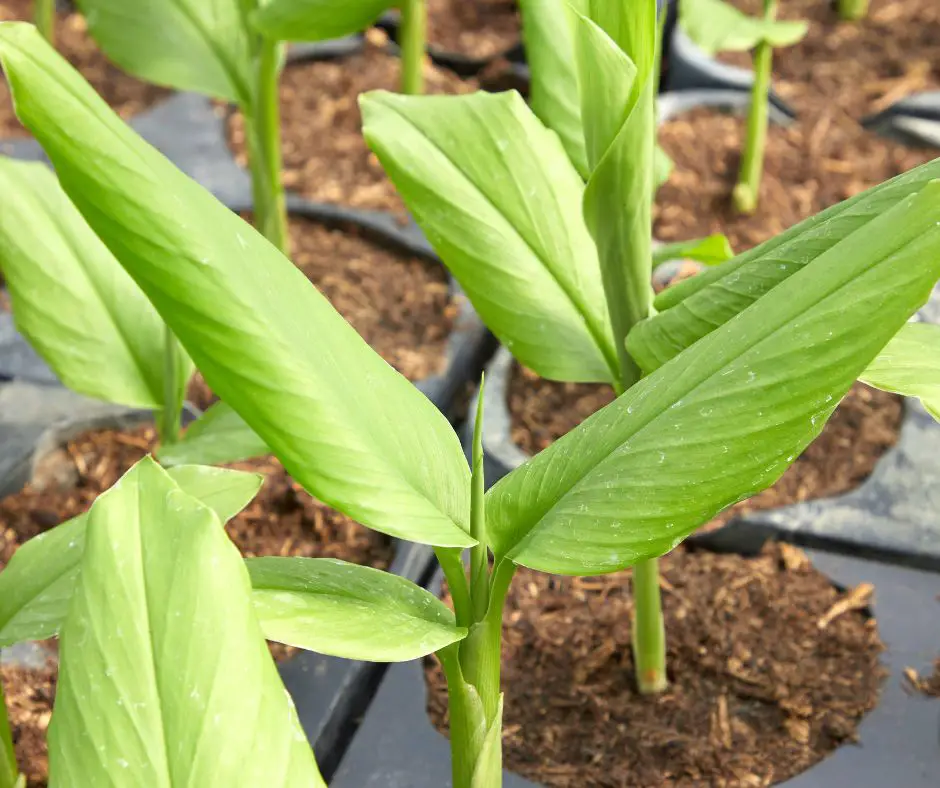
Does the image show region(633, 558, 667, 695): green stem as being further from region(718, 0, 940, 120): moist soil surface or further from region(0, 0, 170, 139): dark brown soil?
region(0, 0, 170, 139): dark brown soil

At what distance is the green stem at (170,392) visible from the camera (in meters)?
0.99

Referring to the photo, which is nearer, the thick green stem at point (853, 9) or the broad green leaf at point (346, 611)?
the broad green leaf at point (346, 611)

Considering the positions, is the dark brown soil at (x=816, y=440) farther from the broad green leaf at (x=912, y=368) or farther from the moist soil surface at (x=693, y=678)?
the broad green leaf at (x=912, y=368)

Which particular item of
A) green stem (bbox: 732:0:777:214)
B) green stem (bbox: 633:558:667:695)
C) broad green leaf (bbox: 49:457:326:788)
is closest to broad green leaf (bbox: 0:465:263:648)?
broad green leaf (bbox: 49:457:326:788)

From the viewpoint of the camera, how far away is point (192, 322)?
0.56m

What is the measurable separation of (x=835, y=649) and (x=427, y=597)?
→ 20.6 inches

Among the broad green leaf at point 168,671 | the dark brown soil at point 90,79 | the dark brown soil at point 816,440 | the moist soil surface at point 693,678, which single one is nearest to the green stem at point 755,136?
the dark brown soil at point 816,440

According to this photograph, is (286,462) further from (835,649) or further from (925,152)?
(925,152)

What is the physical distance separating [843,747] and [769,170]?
1089mm

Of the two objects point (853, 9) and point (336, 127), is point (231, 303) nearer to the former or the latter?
point (336, 127)

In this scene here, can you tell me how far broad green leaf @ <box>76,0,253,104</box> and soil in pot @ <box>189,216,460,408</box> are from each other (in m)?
0.36

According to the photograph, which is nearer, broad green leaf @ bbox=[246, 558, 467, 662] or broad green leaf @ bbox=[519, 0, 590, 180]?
broad green leaf @ bbox=[246, 558, 467, 662]

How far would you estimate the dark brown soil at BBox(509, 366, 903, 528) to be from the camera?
4.13 ft

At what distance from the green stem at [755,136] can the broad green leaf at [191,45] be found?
2.26ft
